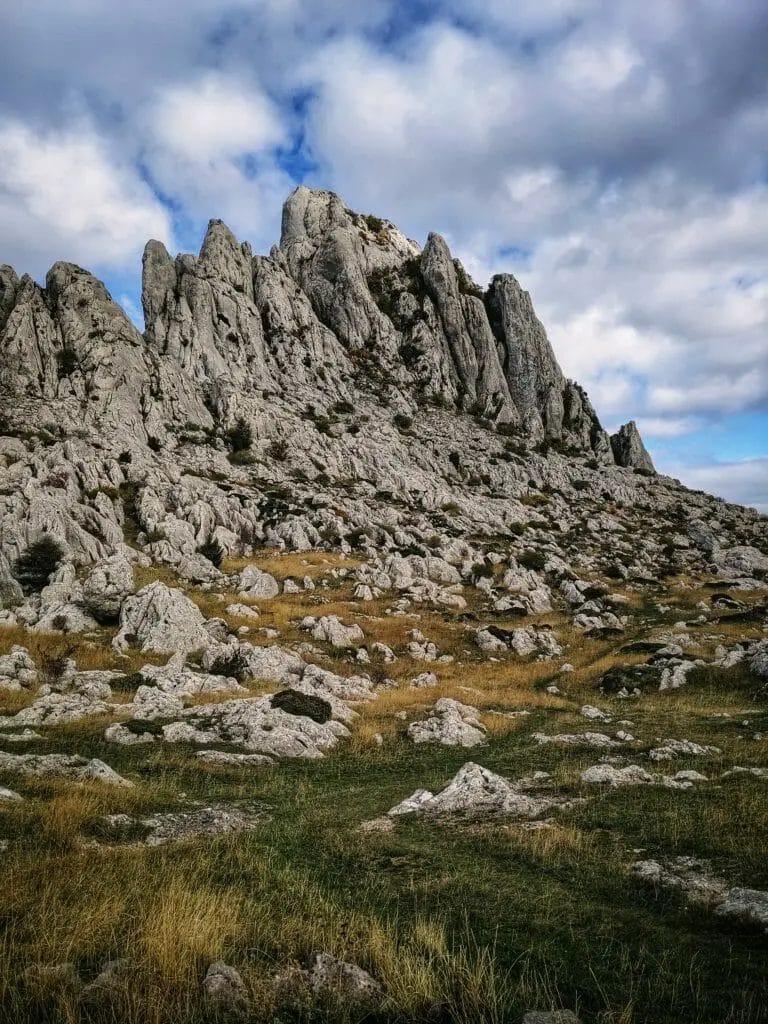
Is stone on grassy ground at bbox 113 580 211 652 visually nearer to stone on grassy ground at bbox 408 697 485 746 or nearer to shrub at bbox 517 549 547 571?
stone on grassy ground at bbox 408 697 485 746

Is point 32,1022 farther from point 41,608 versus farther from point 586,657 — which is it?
point 586,657

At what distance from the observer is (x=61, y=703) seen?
846 inches

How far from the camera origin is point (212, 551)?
56719 mm

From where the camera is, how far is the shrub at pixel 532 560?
64.9 meters

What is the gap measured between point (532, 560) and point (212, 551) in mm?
35867

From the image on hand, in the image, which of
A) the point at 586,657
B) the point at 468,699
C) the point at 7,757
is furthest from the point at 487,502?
the point at 7,757

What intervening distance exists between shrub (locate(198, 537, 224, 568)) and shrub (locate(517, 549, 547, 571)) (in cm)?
3358

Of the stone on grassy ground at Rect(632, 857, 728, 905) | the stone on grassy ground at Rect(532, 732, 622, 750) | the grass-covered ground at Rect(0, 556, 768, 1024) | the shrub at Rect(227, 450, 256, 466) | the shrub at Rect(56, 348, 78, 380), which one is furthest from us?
the shrub at Rect(56, 348, 78, 380)

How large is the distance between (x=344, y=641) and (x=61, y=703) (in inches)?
729

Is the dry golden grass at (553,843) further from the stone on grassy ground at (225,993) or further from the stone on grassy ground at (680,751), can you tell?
the stone on grassy ground at (680,751)

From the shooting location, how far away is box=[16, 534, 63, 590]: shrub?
42406mm

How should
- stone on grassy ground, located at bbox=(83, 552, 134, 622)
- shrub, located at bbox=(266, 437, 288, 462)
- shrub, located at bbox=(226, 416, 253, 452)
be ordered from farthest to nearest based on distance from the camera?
shrub, located at bbox=(266, 437, 288, 462)
shrub, located at bbox=(226, 416, 253, 452)
stone on grassy ground, located at bbox=(83, 552, 134, 622)

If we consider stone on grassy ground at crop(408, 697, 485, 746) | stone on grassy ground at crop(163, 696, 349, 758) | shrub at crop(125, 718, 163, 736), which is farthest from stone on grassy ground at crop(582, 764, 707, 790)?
shrub at crop(125, 718, 163, 736)

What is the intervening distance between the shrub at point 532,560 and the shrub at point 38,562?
4684 centimetres
